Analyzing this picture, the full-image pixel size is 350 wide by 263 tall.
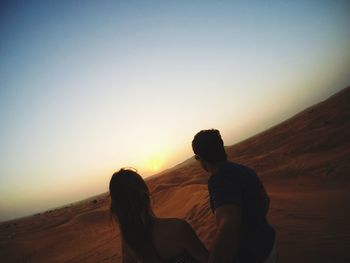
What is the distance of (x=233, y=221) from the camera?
5.94ft

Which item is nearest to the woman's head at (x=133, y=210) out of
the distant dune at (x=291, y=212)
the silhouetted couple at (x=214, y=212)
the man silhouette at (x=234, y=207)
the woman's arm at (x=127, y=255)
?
the silhouetted couple at (x=214, y=212)

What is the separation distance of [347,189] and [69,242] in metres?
14.9

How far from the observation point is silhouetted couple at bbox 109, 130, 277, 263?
197 cm

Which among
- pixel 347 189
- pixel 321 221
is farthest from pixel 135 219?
pixel 347 189

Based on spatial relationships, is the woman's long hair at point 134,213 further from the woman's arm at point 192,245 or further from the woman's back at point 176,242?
the woman's arm at point 192,245

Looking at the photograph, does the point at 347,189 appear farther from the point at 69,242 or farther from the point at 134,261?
the point at 69,242

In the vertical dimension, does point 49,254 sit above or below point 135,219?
below

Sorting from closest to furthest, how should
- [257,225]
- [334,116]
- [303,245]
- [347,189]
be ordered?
[257,225] < [303,245] < [347,189] < [334,116]

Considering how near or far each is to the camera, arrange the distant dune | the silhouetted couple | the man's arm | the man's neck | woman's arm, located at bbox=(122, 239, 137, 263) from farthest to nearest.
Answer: the distant dune, woman's arm, located at bbox=(122, 239, 137, 263), the man's neck, the silhouetted couple, the man's arm

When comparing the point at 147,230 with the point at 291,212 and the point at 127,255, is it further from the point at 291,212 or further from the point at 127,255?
the point at 291,212

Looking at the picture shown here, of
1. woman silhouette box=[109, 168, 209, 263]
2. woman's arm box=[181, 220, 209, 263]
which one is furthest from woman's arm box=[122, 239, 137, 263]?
woman's arm box=[181, 220, 209, 263]

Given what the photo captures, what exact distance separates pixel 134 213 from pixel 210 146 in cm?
77

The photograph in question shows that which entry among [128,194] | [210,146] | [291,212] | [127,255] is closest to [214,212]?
[210,146]

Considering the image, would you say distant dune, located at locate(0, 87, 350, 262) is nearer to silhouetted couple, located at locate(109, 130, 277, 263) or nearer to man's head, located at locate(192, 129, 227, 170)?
silhouetted couple, located at locate(109, 130, 277, 263)
